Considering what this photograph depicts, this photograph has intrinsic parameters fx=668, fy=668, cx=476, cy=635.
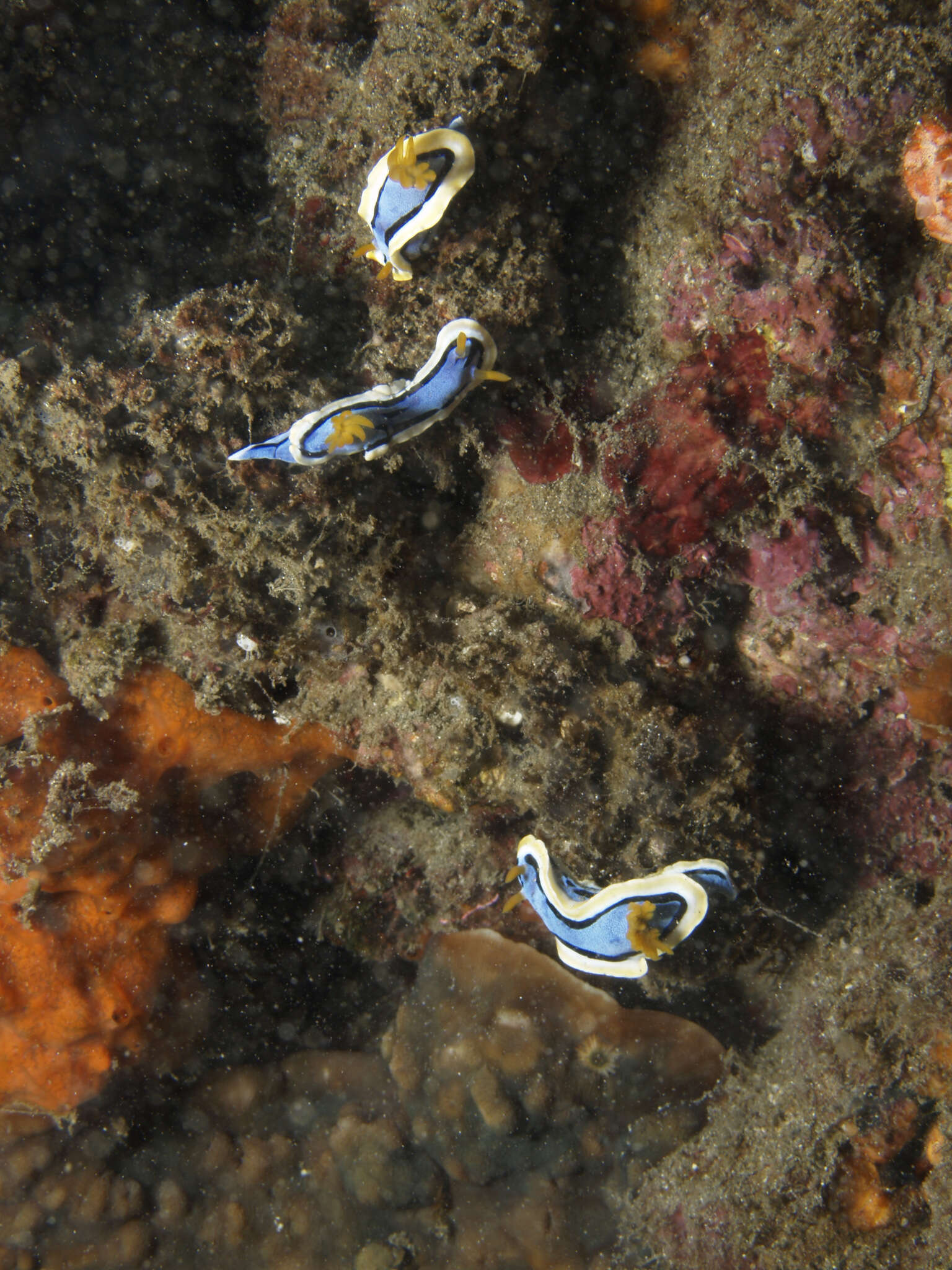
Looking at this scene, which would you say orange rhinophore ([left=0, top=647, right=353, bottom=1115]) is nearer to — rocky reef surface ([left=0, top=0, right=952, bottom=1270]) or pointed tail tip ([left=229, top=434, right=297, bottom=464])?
rocky reef surface ([left=0, top=0, right=952, bottom=1270])

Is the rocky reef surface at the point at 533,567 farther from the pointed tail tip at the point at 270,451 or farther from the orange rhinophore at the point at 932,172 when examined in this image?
the pointed tail tip at the point at 270,451

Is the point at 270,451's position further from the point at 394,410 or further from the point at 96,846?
the point at 96,846

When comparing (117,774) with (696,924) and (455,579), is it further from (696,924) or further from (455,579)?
(696,924)

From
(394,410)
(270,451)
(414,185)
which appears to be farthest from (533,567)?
(414,185)

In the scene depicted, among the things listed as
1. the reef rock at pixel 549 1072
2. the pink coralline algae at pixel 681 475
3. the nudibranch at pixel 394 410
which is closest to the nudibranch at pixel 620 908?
the reef rock at pixel 549 1072

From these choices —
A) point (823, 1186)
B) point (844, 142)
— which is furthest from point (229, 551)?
point (823, 1186)

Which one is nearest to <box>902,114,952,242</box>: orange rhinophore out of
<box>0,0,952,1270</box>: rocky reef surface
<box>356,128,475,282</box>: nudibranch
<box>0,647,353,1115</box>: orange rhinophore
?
<box>0,0,952,1270</box>: rocky reef surface
